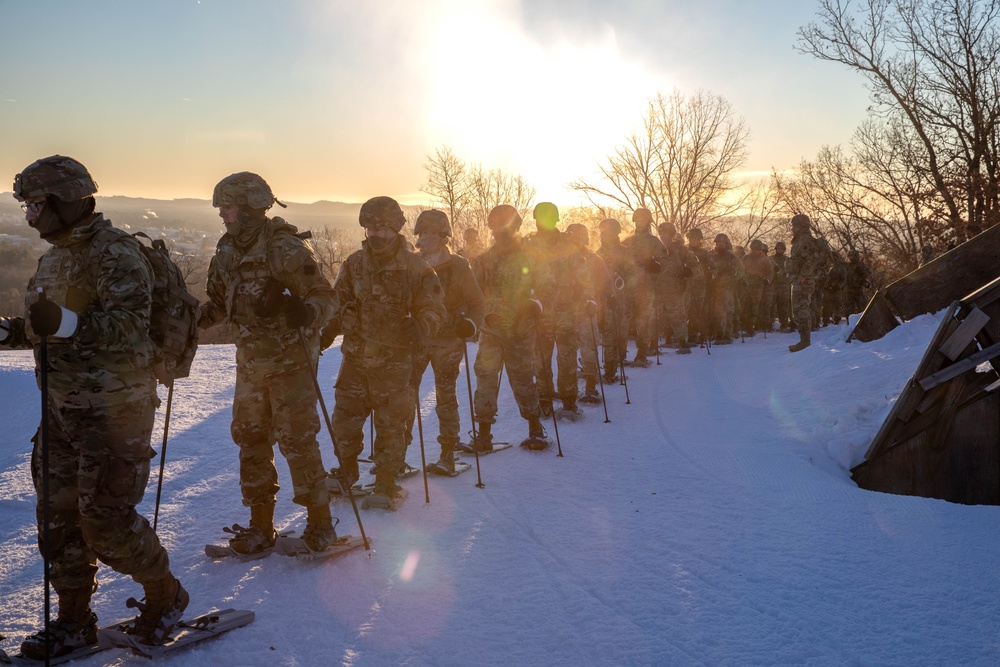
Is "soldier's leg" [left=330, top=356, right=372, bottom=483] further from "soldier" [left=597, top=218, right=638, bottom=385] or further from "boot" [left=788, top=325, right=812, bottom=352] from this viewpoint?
"boot" [left=788, top=325, right=812, bottom=352]

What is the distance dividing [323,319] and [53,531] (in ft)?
6.21

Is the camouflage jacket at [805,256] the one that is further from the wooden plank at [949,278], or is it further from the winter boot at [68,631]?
the winter boot at [68,631]

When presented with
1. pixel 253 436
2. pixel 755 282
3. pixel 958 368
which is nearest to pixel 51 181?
pixel 253 436

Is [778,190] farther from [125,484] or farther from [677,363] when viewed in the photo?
[125,484]

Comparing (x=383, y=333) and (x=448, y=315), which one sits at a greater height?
(x=448, y=315)

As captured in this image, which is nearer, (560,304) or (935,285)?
(935,285)

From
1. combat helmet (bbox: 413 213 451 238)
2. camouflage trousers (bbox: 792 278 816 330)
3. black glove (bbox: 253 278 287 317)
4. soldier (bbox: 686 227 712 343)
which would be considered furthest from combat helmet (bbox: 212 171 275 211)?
soldier (bbox: 686 227 712 343)

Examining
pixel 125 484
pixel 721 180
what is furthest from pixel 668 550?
pixel 721 180

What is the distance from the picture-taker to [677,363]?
14.4 meters

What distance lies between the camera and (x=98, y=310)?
3.41 m

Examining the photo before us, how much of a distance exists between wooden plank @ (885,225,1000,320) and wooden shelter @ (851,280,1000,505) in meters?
2.62

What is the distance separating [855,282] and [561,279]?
16.0 meters

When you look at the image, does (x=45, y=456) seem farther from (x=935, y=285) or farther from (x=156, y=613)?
(x=935, y=285)

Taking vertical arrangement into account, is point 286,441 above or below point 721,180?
below
